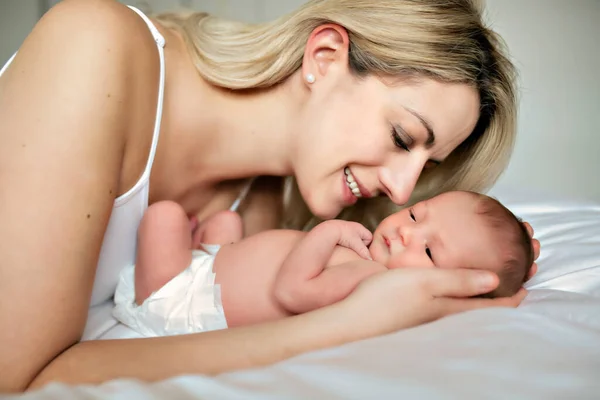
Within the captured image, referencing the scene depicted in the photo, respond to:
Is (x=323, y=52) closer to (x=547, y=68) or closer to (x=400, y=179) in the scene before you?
(x=400, y=179)

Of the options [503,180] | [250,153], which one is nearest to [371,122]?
[250,153]

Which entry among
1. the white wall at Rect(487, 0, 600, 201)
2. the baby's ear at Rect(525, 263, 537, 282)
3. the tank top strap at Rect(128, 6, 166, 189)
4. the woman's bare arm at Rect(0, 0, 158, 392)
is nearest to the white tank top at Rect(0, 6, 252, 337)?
the tank top strap at Rect(128, 6, 166, 189)

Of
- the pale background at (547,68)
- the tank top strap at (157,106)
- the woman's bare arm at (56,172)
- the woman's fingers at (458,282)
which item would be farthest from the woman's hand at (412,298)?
the pale background at (547,68)

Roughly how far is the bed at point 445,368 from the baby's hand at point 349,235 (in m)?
0.38

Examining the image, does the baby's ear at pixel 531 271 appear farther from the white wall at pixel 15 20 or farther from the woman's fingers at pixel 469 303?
the white wall at pixel 15 20

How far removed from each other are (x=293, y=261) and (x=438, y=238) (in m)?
0.35

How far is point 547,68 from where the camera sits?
313 centimetres

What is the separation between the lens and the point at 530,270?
1347 millimetres

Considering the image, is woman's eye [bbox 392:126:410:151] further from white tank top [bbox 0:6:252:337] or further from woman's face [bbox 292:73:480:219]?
white tank top [bbox 0:6:252:337]

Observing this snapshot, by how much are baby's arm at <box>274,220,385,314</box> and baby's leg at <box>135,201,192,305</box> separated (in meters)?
0.29

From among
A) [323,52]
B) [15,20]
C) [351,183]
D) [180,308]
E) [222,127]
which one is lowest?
[180,308]

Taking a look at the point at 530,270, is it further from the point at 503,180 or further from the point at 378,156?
the point at 503,180

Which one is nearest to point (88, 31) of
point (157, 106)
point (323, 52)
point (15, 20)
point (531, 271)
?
point (157, 106)

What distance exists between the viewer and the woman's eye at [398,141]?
1.42m
